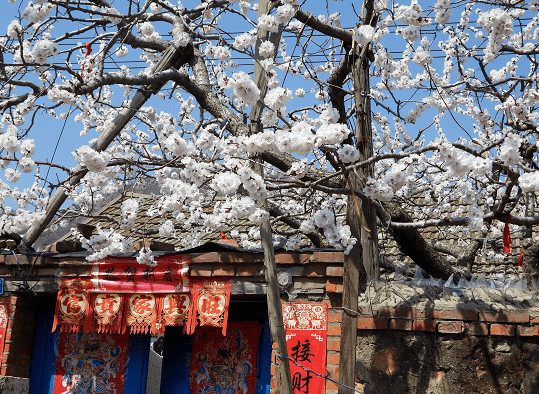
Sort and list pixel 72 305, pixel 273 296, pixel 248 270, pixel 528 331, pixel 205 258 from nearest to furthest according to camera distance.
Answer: pixel 273 296, pixel 528 331, pixel 248 270, pixel 205 258, pixel 72 305

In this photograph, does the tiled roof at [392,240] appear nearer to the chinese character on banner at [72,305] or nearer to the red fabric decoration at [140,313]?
the chinese character on banner at [72,305]

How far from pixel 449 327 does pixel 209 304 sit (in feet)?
7.03

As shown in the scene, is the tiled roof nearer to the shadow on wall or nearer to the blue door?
the blue door

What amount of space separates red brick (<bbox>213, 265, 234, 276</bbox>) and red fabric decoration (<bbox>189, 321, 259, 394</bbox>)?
0.71m

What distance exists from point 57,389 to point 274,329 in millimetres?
3065

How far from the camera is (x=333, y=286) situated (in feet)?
16.3

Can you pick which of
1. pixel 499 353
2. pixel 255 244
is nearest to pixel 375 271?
pixel 499 353

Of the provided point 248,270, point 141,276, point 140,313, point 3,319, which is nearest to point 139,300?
point 140,313

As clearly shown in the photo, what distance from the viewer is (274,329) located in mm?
4215

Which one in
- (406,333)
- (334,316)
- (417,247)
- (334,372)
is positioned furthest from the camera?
(417,247)

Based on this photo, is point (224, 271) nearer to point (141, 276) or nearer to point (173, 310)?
point (173, 310)

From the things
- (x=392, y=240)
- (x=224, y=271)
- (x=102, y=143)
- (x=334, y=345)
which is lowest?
(x=334, y=345)

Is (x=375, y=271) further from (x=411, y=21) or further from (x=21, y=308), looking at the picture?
(x=21, y=308)

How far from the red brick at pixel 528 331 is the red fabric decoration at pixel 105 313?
3623 mm
